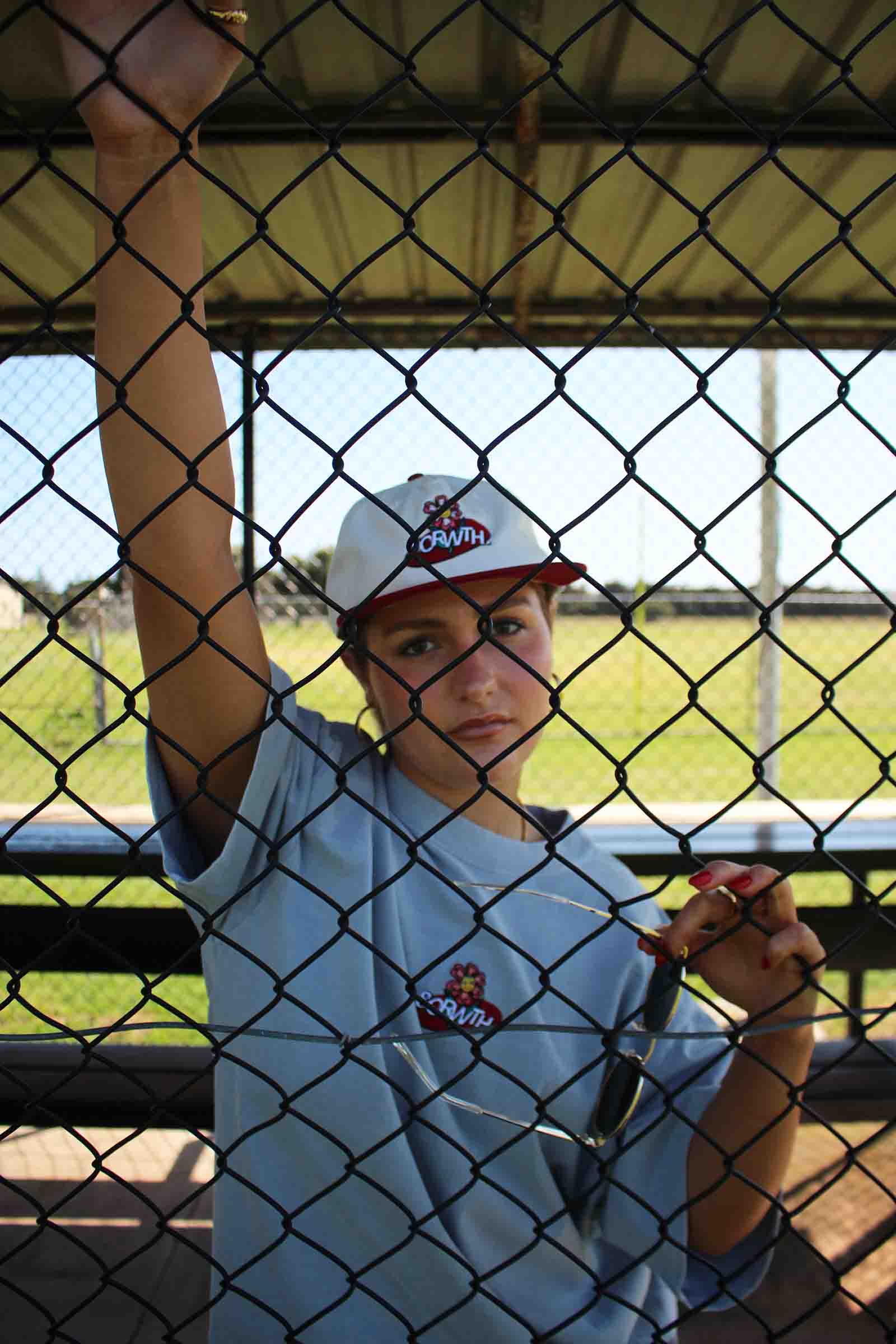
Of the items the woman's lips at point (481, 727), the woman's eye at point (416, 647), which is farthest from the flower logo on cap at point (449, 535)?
the woman's lips at point (481, 727)

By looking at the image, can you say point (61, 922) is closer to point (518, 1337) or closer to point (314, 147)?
point (518, 1337)

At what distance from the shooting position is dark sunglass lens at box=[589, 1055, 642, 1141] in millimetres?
1190

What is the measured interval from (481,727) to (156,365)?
627mm

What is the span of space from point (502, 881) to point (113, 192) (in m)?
0.97

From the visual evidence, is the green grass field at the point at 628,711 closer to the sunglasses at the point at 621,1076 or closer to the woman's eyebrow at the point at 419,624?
the woman's eyebrow at the point at 419,624

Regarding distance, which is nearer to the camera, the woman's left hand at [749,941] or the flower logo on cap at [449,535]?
the woman's left hand at [749,941]

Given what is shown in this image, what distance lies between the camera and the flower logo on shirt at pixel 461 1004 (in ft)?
4.06

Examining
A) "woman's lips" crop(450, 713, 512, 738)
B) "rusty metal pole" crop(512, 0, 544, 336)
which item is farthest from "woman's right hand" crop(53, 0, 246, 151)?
"rusty metal pole" crop(512, 0, 544, 336)

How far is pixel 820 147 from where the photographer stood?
256cm

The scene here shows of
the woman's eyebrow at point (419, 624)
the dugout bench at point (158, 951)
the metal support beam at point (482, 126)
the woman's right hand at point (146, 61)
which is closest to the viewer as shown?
the woman's right hand at point (146, 61)

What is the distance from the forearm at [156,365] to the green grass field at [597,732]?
201mm

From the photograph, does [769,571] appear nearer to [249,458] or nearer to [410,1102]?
[249,458]

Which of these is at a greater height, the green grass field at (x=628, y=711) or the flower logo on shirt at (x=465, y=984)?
the green grass field at (x=628, y=711)

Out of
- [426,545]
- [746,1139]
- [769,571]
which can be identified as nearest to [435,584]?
[426,545]
